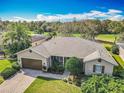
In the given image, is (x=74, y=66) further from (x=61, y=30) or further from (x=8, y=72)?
(x=61, y=30)

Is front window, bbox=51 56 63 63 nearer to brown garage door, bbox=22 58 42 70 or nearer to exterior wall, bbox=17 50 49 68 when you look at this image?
exterior wall, bbox=17 50 49 68

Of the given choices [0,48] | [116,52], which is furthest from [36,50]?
[116,52]

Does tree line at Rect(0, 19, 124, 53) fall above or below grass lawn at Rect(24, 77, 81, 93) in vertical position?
above

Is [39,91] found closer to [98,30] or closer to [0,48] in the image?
[0,48]

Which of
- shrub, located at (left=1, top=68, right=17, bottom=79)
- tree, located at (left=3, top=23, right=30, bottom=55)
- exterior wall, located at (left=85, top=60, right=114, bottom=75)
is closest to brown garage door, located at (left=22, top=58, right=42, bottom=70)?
shrub, located at (left=1, top=68, right=17, bottom=79)

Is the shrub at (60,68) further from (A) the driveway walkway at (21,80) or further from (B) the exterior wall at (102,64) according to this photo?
(B) the exterior wall at (102,64)
